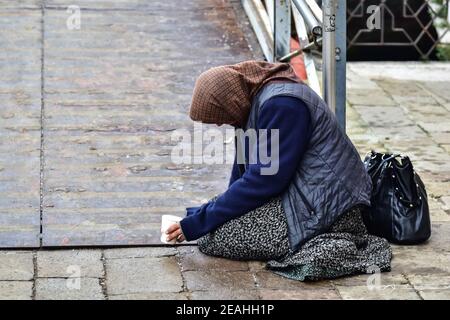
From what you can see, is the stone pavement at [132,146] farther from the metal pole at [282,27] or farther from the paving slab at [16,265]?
the metal pole at [282,27]

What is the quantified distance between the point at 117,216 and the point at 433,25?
4.72m

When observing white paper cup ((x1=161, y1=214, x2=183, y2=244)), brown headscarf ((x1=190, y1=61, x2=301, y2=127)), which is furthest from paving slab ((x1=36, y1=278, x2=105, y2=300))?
brown headscarf ((x1=190, y1=61, x2=301, y2=127))

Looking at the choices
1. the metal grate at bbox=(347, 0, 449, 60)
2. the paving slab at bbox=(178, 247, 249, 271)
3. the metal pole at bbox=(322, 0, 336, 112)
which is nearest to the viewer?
the paving slab at bbox=(178, 247, 249, 271)

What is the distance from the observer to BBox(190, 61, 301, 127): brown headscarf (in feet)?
15.4

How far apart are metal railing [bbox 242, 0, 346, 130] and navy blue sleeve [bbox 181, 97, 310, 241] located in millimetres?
787

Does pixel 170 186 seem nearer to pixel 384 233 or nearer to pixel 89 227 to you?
pixel 89 227

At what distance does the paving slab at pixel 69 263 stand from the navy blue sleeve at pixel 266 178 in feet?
1.47

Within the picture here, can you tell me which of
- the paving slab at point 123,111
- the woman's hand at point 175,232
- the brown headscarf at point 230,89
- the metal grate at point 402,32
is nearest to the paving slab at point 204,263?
the woman's hand at point 175,232

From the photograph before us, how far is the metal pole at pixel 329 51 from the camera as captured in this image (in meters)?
5.24

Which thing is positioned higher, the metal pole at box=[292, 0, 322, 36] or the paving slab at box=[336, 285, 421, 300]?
the metal pole at box=[292, 0, 322, 36]

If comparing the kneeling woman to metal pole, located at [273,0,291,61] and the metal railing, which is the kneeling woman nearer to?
the metal railing

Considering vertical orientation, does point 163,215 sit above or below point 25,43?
below

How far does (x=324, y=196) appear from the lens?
15.4 ft
